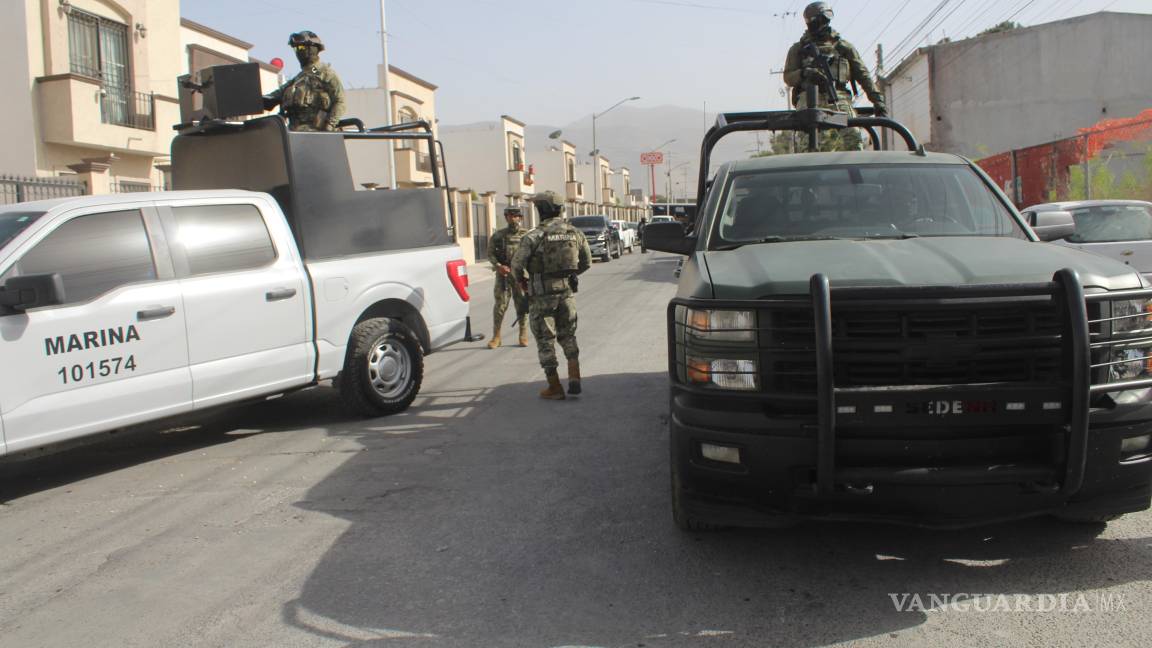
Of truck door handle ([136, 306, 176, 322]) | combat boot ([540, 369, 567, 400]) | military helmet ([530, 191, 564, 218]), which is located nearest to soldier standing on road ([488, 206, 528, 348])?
military helmet ([530, 191, 564, 218])

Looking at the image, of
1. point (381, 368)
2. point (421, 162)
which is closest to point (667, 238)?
point (381, 368)

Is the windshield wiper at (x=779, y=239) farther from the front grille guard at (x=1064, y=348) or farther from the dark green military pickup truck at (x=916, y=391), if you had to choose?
the front grille guard at (x=1064, y=348)

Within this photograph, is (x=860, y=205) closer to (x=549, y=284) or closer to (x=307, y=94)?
(x=549, y=284)

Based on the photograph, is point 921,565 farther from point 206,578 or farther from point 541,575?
point 206,578

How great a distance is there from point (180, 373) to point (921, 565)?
178 inches

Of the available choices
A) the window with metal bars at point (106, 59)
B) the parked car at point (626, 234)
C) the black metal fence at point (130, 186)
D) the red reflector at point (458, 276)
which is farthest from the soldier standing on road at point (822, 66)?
the parked car at point (626, 234)

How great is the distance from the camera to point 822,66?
319 inches

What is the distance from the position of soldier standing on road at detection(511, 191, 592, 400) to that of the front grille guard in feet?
14.7

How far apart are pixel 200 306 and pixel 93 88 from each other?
15265 mm

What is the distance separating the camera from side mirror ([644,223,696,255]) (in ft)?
16.9

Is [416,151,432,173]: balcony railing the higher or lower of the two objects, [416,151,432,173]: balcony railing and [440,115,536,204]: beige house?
the lower

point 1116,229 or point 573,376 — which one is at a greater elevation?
point 1116,229

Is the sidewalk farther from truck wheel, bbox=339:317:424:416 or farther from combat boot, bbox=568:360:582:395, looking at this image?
truck wheel, bbox=339:317:424:416

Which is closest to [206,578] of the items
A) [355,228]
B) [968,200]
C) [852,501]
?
[852,501]
